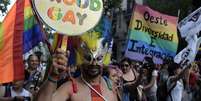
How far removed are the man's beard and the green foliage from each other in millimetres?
28424

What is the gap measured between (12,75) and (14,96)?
890 mm

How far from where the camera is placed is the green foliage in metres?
35.0

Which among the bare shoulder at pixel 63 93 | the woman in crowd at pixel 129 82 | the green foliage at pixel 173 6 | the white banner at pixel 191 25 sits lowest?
the woman in crowd at pixel 129 82

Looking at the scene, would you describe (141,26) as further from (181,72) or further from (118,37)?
(118,37)

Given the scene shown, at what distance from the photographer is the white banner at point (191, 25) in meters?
13.2

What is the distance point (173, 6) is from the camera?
38031 millimetres

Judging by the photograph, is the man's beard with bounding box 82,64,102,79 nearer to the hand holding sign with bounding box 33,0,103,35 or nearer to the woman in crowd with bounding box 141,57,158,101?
the hand holding sign with bounding box 33,0,103,35

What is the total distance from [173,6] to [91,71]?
3257 centimetres

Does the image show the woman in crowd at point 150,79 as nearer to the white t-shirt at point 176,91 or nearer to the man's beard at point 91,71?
the white t-shirt at point 176,91

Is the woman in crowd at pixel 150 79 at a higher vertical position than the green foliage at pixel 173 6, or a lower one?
lower

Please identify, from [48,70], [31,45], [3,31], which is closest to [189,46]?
[31,45]

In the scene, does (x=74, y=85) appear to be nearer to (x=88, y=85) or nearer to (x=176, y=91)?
(x=88, y=85)

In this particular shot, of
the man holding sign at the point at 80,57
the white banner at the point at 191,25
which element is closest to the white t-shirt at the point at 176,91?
the white banner at the point at 191,25

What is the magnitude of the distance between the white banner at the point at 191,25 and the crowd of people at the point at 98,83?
72cm
